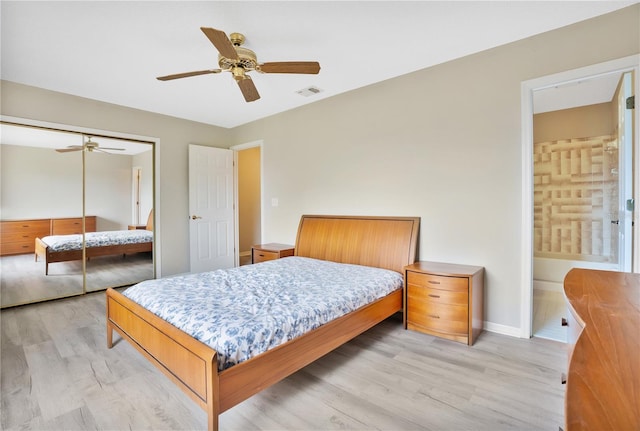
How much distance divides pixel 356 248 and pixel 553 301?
2.46 m

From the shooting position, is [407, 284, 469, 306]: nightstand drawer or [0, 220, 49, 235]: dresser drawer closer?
[407, 284, 469, 306]: nightstand drawer

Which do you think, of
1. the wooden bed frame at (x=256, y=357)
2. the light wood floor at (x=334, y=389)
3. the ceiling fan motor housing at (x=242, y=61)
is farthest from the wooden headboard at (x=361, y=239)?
the ceiling fan motor housing at (x=242, y=61)

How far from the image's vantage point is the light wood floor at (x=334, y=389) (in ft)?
5.46

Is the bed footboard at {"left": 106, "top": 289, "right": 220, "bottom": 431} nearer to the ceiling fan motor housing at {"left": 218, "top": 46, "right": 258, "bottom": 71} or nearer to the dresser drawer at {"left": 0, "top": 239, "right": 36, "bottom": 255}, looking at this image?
the ceiling fan motor housing at {"left": 218, "top": 46, "right": 258, "bottom": 71}

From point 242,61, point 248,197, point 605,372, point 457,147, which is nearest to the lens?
point 605,372

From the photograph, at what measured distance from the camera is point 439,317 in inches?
105

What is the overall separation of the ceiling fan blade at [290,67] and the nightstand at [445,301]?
6.44 feet

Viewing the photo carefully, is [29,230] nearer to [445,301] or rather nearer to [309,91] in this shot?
[309,91]

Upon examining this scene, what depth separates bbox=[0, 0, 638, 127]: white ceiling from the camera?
2.21m

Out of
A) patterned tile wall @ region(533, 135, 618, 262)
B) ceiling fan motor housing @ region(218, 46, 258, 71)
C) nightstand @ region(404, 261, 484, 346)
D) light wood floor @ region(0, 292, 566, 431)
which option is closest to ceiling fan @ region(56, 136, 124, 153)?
light wood floor @ region(0, 292, 566, 431)

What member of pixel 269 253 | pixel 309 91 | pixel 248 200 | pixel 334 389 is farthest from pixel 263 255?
pixel 248 200

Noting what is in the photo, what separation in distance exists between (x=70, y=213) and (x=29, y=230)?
443 mm

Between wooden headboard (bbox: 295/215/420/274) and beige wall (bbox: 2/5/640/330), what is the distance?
0.15 meters

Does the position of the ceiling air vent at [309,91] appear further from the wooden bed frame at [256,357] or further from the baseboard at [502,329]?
the baseboard at [502,329]
